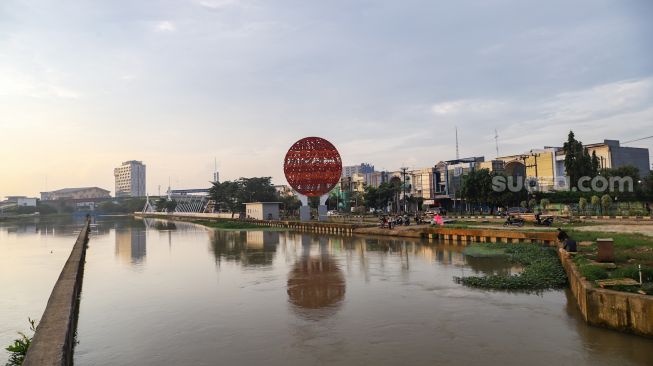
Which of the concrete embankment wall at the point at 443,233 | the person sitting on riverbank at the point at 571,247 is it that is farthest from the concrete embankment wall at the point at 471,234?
the person sitting on riverbank at the point at 571,247

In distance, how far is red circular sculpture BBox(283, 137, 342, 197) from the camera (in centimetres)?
6000

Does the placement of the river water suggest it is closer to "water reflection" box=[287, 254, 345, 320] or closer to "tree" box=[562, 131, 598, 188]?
"water reflection" box=[287, 254, 345, 320]

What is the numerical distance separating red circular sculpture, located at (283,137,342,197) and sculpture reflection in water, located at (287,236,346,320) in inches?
1118

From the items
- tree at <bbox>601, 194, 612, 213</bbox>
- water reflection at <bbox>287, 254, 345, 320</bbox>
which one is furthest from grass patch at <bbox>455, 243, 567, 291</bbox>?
tree at <bbox>601, 194, 612, 213</bbox>

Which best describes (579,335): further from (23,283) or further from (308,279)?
(23,283)

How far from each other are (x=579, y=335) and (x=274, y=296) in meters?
12.0

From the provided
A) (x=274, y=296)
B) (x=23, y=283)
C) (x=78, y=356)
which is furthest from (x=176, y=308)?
(x=23, y=283)

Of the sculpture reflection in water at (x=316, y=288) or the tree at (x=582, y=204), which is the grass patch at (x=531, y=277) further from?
the tree at (x=582, y=204)

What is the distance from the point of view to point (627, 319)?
12.7 meters

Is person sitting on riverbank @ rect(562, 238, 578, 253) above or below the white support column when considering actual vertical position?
below

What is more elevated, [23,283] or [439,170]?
[439,170]

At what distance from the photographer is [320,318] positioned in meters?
16.7

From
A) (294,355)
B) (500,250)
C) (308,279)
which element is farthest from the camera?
(500,250)

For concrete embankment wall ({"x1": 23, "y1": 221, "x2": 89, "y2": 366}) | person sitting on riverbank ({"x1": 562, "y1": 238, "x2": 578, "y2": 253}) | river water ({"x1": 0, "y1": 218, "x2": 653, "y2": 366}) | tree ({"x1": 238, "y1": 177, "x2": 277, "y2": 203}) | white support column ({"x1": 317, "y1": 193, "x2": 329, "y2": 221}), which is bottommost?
river water ({"x1": 0, "y1": 218, "x2": 653, "y2": 366})
